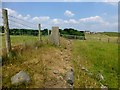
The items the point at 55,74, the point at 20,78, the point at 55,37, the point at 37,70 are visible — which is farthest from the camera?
the point at 55,37

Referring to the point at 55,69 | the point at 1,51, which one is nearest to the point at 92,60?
the point at 55,69

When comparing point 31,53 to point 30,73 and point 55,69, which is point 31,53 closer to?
point 55,69

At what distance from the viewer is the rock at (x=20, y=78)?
25.4ft

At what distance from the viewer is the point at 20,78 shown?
7840 mm

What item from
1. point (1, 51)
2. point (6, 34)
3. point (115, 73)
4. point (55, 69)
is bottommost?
point (115, 73)

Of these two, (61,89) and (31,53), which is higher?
(31,53)

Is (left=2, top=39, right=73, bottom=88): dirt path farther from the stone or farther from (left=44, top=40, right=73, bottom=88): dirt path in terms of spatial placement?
the stone

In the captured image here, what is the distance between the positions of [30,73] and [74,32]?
45.6 metres

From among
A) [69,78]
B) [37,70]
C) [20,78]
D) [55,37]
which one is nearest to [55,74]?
[69,78]

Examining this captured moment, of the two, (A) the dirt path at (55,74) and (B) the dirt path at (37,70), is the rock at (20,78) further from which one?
(A) the dirt path at (55,74)

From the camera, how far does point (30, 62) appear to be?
31.3 feet

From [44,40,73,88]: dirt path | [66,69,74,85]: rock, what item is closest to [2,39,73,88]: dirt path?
[44,40,73,88]: dirt path

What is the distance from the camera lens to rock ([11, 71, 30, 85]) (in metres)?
7.75

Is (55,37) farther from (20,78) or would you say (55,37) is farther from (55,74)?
(20,78)
